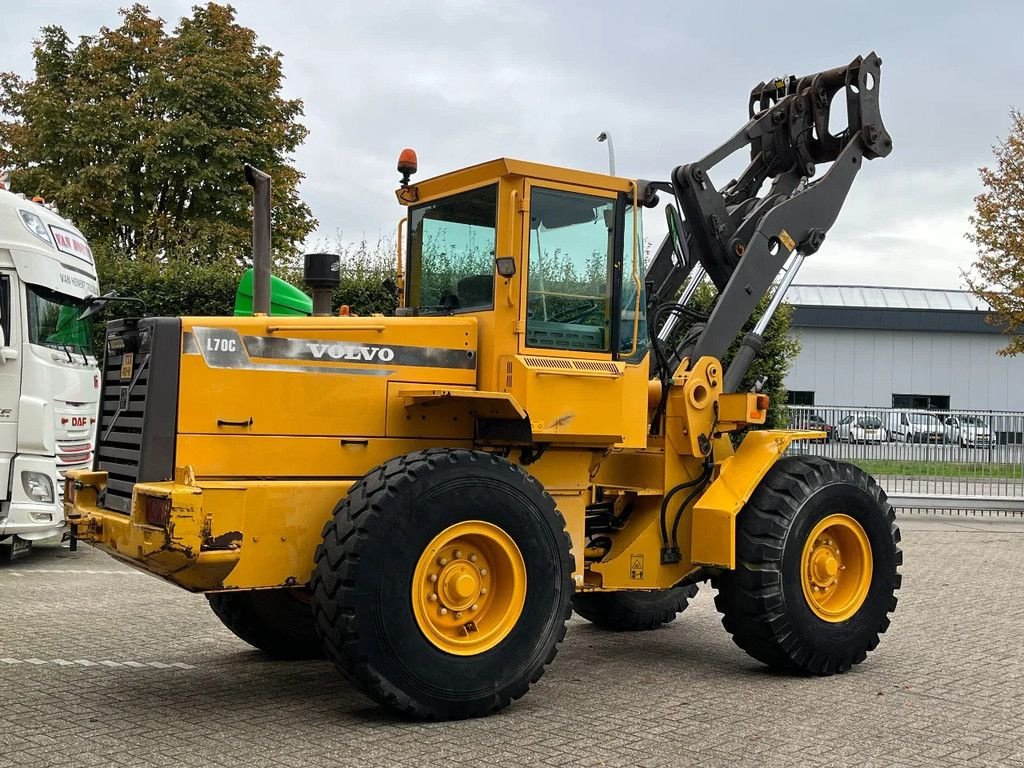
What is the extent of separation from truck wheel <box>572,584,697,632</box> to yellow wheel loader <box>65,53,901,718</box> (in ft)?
4.41

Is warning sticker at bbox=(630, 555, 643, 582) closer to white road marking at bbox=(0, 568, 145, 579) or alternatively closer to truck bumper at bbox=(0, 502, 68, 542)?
white road marking at bbox=(0, 568, 145, 579)

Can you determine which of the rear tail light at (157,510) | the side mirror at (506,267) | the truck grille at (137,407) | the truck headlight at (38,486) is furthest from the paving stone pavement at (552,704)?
the side mirror at (506,267)

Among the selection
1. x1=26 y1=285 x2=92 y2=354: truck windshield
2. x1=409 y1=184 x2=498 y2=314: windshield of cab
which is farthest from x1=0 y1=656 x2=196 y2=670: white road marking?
x1=26 y1=285 x2=92 y2=354: truck windshield

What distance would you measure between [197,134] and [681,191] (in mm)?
19652

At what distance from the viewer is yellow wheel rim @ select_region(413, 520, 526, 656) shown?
5.95m

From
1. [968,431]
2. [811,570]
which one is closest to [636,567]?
[811,570]

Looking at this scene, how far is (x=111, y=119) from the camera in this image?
26.1 metres

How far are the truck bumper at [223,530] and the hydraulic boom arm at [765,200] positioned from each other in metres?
2.86

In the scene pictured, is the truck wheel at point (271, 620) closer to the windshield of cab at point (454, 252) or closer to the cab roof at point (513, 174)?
the windshield of cab at point (454, 252)

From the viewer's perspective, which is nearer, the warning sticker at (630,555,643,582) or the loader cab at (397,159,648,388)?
the loader cab at (397,159,648,388)

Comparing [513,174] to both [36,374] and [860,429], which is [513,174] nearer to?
[36,374]

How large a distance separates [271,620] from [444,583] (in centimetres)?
193

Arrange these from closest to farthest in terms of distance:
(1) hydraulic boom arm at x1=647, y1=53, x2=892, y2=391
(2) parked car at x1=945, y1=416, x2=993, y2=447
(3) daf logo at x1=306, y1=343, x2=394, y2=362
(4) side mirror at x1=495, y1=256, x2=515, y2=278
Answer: (3) daf logo at x1=306, y1=343, x2=394, y2=362
(4) side mirror at x1=495, y1=256, x2=515, y2=278
(1) hydraulic boom arm at x1=647, y1=53, x2=892, y2=391
(2) parked car at x1=945, y1=416, x2=993, y2=447

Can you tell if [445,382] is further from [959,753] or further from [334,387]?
[959,753]
